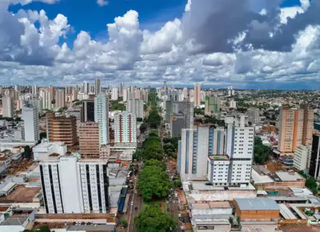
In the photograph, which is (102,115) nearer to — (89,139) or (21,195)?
(89,139)

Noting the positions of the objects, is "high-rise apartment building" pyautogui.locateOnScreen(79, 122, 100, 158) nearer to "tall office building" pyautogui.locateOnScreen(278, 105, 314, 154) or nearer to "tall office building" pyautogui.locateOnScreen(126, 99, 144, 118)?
"tall office building" pyautogui.locateOnScreen(278, 105, 314, 154)

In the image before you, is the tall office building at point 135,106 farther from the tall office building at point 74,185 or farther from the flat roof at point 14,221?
the flat roof at point 14,221

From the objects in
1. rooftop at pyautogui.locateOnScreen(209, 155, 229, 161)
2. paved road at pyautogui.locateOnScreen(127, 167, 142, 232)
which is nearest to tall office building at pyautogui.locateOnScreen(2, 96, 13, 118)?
paved road at pyautogui.locateOnScreen(127, 167, 142, 232)

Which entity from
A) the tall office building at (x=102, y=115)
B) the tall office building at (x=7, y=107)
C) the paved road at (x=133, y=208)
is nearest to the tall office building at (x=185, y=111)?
the tall office building at (x=102, y=115)

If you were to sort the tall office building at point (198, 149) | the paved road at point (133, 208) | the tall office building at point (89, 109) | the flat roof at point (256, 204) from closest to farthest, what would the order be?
the flat roof at point (256, 204)
the paved road at point (133, 208)
the tall office building at point (198, 149)
the tall office building at point (89, 109)

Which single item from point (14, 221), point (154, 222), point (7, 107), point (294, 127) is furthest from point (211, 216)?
point (7, 107)
